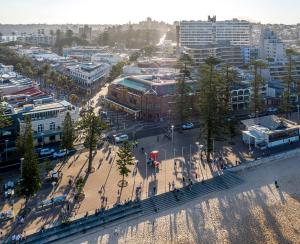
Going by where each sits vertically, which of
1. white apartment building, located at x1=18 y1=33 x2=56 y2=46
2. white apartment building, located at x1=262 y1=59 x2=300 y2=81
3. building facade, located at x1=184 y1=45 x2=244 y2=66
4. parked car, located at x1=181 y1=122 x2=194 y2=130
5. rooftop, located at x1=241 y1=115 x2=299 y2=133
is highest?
white apartment building, located at x1=18 y1=33 x2=56 y2=46

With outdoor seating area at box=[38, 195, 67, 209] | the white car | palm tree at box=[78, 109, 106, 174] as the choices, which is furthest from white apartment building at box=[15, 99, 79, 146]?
outdoor seating area at box=[38, 195, 67, 209]

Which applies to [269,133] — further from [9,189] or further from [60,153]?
[9,189]

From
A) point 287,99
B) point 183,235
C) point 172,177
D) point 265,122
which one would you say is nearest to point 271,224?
point 183,235

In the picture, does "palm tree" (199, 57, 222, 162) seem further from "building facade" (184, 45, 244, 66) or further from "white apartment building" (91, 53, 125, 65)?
"white apartment building" (91, 53, 125, 65)

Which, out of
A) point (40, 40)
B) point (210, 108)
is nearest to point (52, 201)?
point (210, 108)

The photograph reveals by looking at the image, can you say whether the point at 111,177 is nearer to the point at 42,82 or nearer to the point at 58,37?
the point at 42,82

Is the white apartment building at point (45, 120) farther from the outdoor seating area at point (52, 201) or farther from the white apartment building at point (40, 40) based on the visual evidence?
the white apartment building at point (40, 40)
